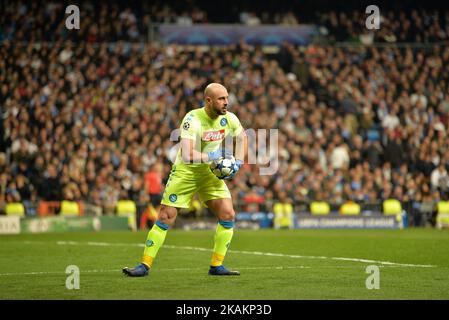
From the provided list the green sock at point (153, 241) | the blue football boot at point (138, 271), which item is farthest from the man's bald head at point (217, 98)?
the blue football boot at point (138, 271)

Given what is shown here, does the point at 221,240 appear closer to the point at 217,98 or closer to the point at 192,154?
the point at 192,154

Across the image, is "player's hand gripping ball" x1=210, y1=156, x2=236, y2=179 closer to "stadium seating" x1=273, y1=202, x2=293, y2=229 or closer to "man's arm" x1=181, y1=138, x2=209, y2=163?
"man's arm" x1=181, y1=138, x2=209, y2=163

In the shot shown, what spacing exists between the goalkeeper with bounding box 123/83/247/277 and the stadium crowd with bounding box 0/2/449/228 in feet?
46.3

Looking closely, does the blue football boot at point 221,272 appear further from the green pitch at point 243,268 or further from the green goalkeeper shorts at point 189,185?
the green goalkeeper shorts at point 189,185

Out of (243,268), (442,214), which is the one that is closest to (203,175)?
(243,268)

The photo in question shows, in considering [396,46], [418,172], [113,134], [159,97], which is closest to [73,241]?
[113,134]

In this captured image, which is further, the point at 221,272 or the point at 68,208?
the point at 68,208

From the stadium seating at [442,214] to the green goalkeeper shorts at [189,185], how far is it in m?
16.4

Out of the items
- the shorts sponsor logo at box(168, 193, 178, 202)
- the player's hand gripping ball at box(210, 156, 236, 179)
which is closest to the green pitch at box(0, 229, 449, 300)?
the shorts sponsor logo at box(168, 193, 178, 202)

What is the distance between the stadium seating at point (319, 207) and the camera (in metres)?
27.9

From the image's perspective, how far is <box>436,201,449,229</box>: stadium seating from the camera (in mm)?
26906

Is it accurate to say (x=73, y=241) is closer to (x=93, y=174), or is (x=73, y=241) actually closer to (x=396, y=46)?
(x=93, y=174)

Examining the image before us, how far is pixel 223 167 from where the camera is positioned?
11.0 metres

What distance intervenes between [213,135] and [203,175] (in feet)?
1.69
